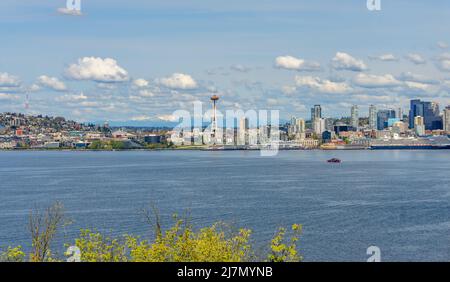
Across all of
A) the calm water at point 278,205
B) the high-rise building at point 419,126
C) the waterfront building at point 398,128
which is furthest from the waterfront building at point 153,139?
the calm water at point 278,205

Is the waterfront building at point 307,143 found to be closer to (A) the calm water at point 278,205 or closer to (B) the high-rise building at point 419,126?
(B) the high-rise building at point 419,126

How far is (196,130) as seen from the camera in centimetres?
8444

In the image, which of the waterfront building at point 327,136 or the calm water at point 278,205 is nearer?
the calm water at point 278,205

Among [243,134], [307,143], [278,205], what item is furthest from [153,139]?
[278,205]

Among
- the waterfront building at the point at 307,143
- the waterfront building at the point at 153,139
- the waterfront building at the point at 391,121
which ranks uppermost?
the waterfront building at the point at 391,121

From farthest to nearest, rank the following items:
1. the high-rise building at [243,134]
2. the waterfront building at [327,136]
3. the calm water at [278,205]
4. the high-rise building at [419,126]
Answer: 1. the waterfront building at [327,136]
2. the high-rise building at [419,126]
3. the high-rise building at [243,134]
4. the calm water at [278,205]

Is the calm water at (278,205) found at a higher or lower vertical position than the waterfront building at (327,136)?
lower

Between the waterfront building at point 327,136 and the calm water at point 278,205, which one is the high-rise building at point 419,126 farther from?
the calm water at point 278,205

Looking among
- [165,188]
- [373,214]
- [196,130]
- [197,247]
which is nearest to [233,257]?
[197,247]

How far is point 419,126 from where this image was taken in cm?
8756

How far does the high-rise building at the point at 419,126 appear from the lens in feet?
286

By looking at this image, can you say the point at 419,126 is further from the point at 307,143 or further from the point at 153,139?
the point at 153,139

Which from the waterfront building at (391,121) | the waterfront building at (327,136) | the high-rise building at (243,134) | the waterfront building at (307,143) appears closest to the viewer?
the high-rise building at (243,134)
